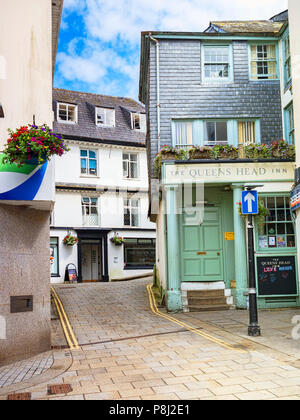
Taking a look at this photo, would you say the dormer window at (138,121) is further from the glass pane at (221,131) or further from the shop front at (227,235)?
the shop front at (227,235)

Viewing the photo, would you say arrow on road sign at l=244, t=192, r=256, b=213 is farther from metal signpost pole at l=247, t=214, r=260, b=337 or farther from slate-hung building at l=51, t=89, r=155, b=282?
slate-hung building at l=51, t=89, r=155, b=282

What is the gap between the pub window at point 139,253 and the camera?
2998 cm

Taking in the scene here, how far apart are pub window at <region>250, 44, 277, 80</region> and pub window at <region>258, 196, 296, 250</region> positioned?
15.7ft

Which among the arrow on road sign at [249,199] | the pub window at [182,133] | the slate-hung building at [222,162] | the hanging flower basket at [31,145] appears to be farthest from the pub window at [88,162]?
the hanging flower basket at [31,145]

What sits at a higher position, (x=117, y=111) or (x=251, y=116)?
(x=117, y=111)

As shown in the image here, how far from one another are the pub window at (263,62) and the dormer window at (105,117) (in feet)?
51.1

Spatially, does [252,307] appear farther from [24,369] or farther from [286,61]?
[286,61]

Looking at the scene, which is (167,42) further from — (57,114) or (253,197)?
(57,114)

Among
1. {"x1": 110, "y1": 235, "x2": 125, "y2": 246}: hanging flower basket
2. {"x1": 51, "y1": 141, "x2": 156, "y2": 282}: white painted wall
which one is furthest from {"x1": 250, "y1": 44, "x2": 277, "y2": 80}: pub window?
{"x1": 110, "y1": 235, "x2": 125, "y2": 246}: hanging flower basket

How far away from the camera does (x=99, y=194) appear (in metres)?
29.8

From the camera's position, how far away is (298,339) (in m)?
9.46
